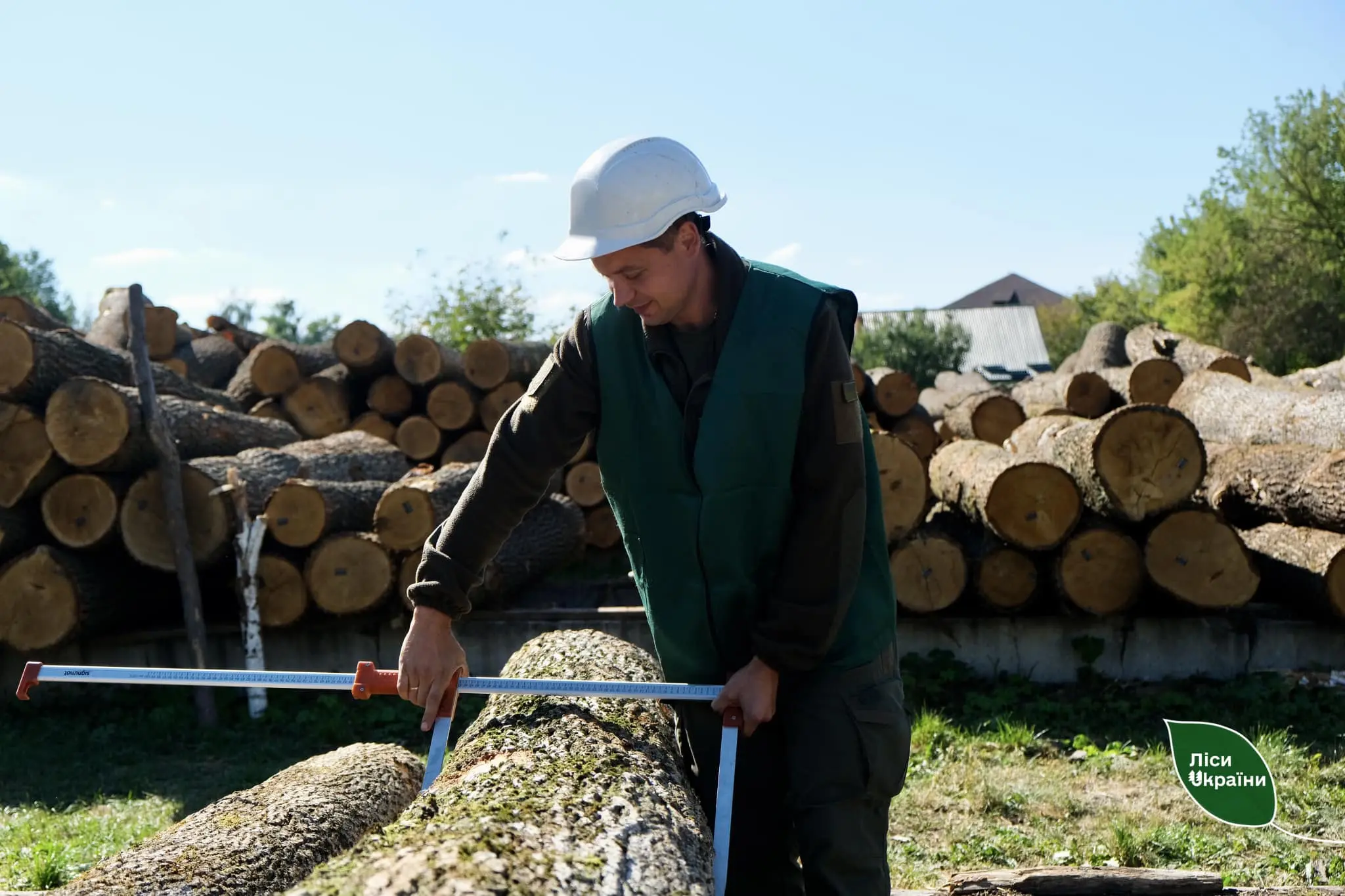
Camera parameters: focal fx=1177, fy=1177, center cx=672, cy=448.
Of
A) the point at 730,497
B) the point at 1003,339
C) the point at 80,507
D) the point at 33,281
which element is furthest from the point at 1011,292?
the point at 730,497

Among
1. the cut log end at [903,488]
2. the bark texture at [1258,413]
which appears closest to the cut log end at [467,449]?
the cut log end at [903,488]

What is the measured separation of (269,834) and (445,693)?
702mm

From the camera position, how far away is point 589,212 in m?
2.44

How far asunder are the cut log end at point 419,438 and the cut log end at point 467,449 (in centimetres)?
15

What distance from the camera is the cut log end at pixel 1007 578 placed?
643 cm

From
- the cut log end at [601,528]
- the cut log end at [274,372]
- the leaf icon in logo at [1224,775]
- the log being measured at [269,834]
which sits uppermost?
the cut log end at [274,372]

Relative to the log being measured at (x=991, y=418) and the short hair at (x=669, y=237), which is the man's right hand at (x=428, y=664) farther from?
the log being measured at (x=991, y=418)

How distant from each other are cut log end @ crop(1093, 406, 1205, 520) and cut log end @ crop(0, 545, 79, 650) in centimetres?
557

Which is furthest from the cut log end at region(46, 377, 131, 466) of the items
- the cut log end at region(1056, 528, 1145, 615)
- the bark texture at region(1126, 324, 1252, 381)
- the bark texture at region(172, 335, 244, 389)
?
the bark texture at region(1126, 324, 1252, 381)

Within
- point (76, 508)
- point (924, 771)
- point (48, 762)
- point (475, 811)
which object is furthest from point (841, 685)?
point (76, 508)

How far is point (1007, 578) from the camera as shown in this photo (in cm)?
643

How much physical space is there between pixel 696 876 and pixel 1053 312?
152 ft

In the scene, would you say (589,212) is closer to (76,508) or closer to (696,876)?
(696,876)

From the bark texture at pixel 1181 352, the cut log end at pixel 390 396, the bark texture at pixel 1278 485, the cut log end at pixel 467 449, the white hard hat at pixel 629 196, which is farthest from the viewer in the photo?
the cut log end at pixel 390 396
